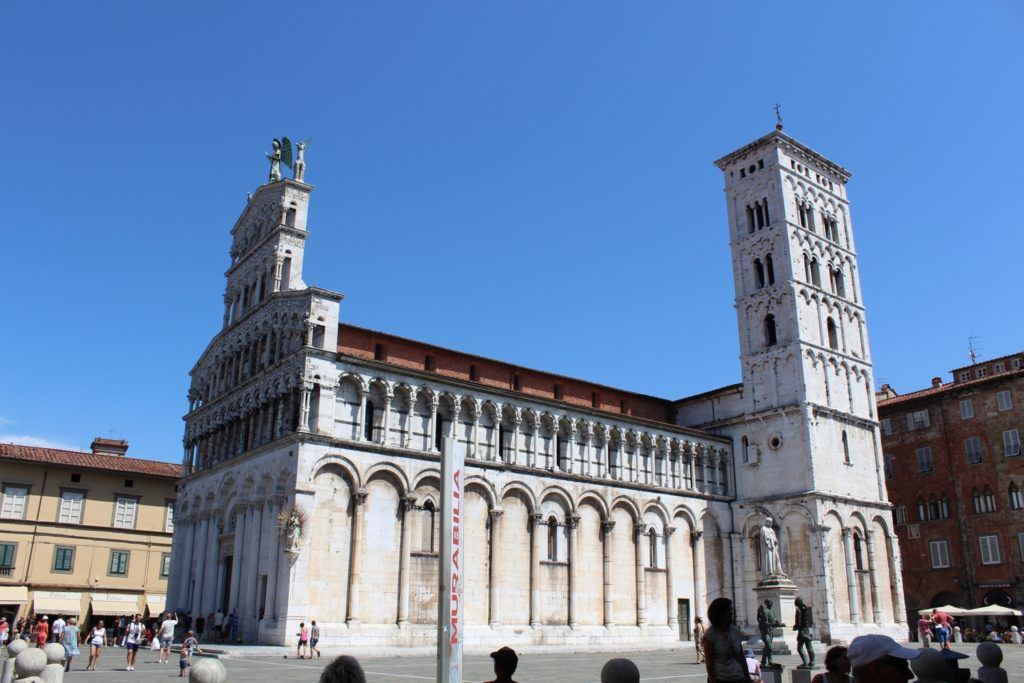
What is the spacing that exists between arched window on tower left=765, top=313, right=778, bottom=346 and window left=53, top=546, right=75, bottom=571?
3873 cm

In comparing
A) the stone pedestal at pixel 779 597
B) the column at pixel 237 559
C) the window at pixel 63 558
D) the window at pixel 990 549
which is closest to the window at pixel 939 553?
the window at pixel 990 549

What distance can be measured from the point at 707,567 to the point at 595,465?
8.75 metres

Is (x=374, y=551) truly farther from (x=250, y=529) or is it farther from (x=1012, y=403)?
(x=1012, y=403)

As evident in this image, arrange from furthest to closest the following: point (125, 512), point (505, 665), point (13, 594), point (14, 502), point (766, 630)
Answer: point (125, 512) < point (14, 502) < point (13, 594) < point (766, 630) < point (505, 665)

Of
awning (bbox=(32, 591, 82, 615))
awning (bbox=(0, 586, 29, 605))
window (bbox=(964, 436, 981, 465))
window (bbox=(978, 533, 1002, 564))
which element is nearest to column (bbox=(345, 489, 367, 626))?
awning (bbox=(32, 591, 82, 615))

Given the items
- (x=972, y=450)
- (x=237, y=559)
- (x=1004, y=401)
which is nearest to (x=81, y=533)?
(x=237, y=559)

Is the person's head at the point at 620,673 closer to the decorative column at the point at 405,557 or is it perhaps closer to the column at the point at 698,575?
the decorative column at the point at 405,557

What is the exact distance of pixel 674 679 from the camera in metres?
19.8

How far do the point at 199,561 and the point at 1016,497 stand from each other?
1644 inches

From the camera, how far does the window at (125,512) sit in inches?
1809

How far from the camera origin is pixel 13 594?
41.1 meters

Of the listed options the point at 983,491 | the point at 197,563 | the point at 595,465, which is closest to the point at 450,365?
the point at 595,465

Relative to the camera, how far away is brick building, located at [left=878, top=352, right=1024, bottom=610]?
147 ft

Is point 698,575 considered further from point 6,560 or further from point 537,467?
point 6,560
